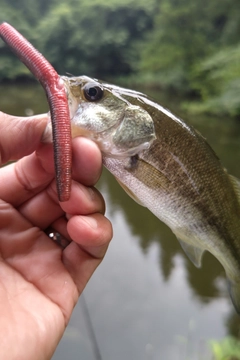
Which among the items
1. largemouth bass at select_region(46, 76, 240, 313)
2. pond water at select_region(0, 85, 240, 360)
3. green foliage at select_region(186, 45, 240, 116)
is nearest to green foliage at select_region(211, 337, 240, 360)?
pond water at select_region(0, 85, 240, 360)

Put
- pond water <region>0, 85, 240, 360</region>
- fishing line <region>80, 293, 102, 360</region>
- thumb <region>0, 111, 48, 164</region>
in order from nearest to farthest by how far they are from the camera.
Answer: thumb <region>0, 111, 48, 164</region> < fishing line <region>80, 293, 102, 360</region> < pond water <region>0, 85, 240, 360</region>

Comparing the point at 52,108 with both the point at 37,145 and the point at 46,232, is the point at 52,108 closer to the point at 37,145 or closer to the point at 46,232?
the point at 37,145

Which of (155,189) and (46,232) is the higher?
(155,189)

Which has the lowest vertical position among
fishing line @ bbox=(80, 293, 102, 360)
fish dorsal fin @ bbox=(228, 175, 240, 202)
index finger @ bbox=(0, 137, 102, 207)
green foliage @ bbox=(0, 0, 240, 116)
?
fishing line @ bbox=(80, 293, 102, 360)

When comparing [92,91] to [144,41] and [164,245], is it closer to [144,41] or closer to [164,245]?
[164,245]

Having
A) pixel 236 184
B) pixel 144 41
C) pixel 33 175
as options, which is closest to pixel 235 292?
pixel 236 184

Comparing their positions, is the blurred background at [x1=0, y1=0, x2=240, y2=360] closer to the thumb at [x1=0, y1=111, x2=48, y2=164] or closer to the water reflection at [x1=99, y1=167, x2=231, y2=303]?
the water reflection at [x1=99, y1=167, x2=231, y2=303]

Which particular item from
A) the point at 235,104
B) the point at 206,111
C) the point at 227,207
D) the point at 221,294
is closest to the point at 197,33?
the point at 206,111
